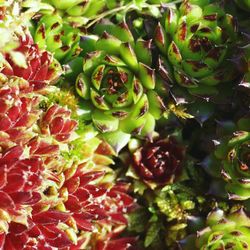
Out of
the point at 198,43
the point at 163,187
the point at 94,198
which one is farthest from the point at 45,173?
the point at 198,43

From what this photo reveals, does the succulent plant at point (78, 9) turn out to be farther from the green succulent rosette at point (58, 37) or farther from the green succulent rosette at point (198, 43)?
the green succulent rosette at point (198, 43)


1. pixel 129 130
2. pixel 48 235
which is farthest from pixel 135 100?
pixel 48 235

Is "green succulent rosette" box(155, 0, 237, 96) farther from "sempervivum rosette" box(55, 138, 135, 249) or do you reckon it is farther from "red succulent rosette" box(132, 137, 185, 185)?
"sempervivum rosette" box(55, 138, 135, 249)

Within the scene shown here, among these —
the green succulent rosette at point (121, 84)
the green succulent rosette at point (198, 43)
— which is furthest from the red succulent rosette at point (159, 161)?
the green succulent rosette at point (198, 43)

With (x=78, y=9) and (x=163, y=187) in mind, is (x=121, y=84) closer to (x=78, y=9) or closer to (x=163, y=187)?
(x=78, y=9)

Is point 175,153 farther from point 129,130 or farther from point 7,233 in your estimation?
point 7,233

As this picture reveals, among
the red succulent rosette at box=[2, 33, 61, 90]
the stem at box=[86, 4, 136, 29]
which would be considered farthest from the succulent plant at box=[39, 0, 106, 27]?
the red succulent rosette at box=[2, 33, 61, 90]
